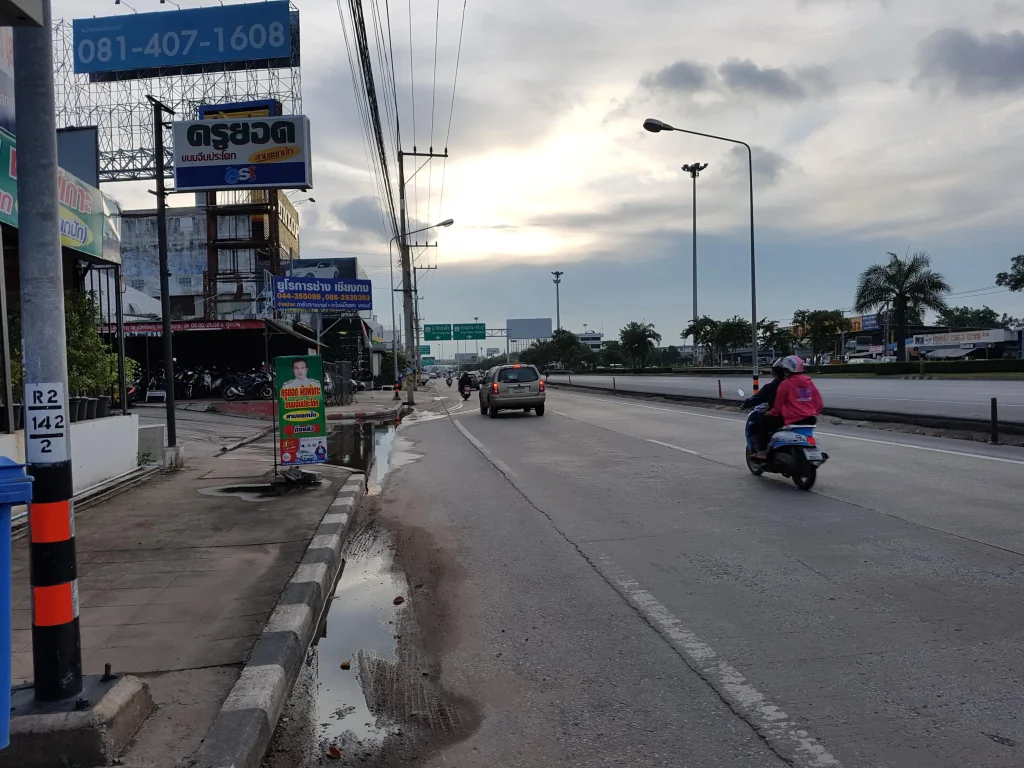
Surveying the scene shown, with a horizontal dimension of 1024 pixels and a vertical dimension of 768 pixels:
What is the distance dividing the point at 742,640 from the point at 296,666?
8.66 feet

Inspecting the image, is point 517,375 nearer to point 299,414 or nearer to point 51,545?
point 299,414

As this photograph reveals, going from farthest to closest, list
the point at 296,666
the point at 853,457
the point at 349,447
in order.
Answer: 1. the point at 349,447
2. the point at 853,457
3. the point at 296,666

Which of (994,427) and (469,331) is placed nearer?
(994,427)

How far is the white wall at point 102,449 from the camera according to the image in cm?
967

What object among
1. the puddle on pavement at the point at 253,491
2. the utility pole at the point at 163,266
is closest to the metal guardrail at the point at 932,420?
the puddle on pavement at the point at 253,491

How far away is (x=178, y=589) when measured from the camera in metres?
5.98

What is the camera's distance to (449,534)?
819 cm

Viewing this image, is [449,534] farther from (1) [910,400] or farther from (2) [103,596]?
(1) [910,400]

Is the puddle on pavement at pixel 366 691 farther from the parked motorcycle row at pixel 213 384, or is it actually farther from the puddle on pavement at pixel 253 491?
the parked motorcycle row at pixel 213 384

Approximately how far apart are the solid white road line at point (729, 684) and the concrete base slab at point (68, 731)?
2.81m

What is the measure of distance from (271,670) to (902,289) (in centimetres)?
5147

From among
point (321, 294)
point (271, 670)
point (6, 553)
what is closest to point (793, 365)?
point (271, 670)

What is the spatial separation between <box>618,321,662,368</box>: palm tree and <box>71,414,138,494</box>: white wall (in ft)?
263

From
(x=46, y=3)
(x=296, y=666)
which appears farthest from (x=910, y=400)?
(x=46, y=3)
